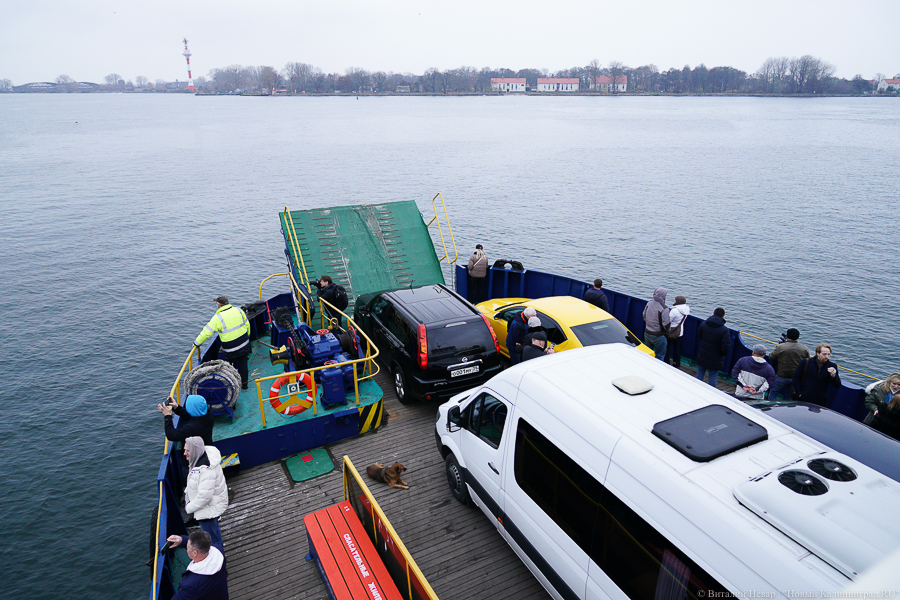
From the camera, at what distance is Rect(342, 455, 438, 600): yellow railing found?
4.65 metres

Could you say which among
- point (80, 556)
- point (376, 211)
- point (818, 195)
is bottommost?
point (80, 556)

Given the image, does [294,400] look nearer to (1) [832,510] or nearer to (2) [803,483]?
(2) [803,483]

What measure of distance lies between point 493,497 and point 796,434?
330 centimetres

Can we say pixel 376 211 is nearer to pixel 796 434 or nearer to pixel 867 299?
pixel 796 434

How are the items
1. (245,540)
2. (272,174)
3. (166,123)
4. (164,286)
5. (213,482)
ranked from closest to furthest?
(213,482)
(245,540)
(164,286)
(272,174)
(166,123)

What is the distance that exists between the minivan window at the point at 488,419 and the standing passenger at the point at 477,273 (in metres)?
7.28

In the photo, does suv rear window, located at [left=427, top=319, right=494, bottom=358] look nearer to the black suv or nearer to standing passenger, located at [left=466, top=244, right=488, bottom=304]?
the black suv

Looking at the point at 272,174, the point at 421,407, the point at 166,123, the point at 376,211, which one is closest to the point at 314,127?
the point at 166,123

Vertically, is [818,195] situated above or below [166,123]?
below

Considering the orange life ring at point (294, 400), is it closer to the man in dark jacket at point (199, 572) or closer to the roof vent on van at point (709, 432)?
the man in dark jacket at point (199, 572)

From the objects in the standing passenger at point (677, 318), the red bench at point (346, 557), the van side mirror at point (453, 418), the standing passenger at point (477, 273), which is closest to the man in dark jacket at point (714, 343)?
the standing passenger at point (677, 318)

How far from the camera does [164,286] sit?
27.4 meters

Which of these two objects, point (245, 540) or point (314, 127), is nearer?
point (245, 540)

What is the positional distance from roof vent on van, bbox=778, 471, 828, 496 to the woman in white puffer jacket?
19.0ft
